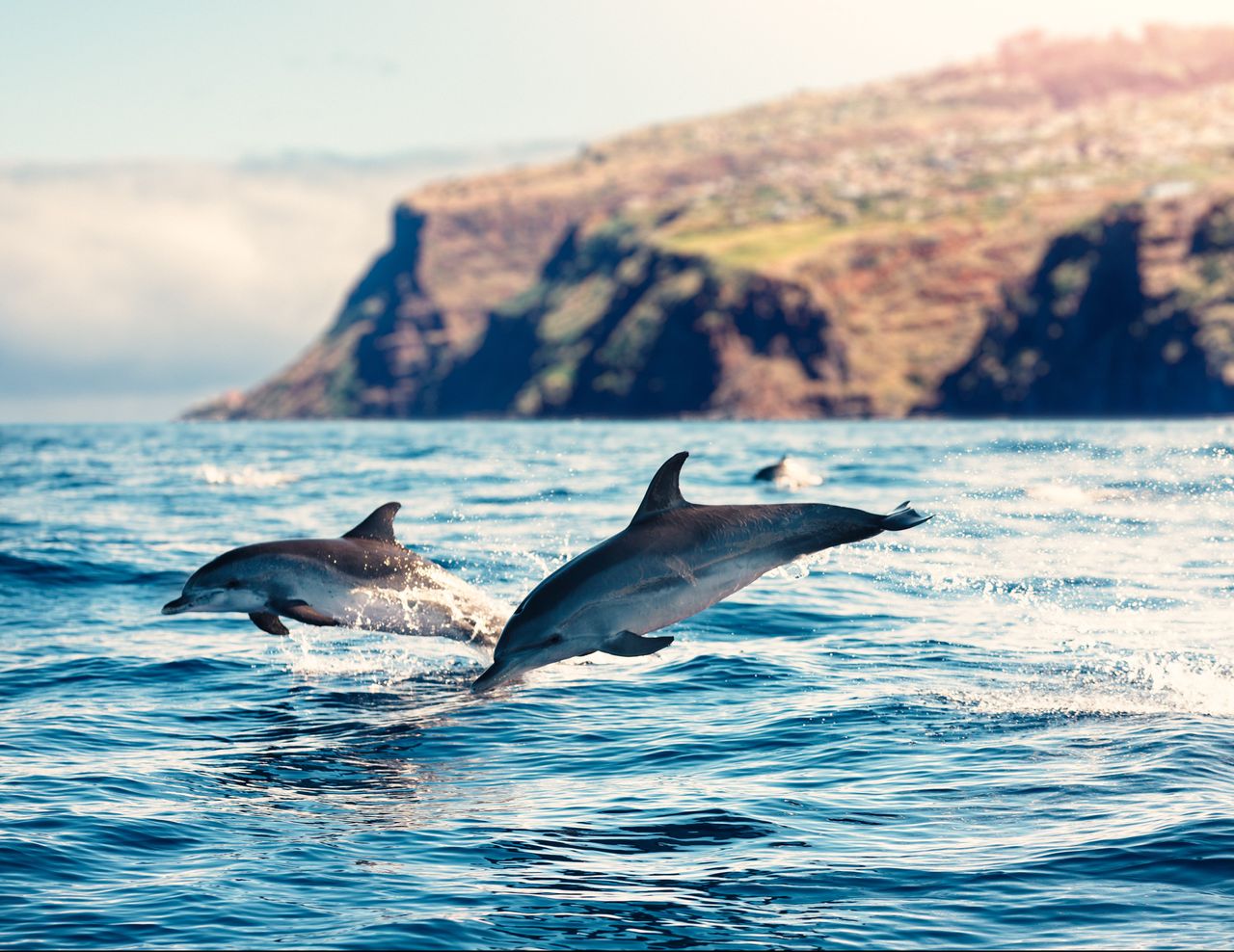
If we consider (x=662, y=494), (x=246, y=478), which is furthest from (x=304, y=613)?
(x=246, y=478)

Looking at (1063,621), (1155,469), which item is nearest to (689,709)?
(1063,621)

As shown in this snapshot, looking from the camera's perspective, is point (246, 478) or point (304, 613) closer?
point (304, 613)

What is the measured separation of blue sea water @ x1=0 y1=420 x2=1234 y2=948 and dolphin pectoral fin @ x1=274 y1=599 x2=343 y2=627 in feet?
3.03

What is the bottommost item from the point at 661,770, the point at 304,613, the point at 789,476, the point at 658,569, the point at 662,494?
the point at 661,770

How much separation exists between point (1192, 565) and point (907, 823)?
14739mm

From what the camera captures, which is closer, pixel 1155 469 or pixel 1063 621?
pixel 1063 621

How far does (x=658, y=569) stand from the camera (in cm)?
1014

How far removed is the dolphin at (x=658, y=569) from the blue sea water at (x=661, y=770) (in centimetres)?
118

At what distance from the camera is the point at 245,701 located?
13.9 meters

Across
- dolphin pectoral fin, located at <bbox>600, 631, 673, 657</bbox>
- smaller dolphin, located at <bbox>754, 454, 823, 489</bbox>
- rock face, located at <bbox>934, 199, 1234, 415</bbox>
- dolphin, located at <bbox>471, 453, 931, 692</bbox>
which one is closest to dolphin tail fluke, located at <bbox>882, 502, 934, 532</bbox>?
dolphin, located at <bbox>471, 453, 931, 692</bbox>

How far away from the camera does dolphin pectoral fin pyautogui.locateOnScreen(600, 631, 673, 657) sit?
9539 mm

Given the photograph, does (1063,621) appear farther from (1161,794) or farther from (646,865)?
(646,865)

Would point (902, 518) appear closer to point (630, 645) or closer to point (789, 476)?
point (630, 645)

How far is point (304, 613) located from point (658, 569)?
13.3 ft
